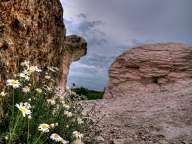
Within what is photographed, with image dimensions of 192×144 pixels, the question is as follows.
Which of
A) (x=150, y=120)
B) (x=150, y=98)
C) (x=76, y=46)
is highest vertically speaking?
(x=76, y=46)

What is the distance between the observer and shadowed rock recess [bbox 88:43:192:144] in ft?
26.0

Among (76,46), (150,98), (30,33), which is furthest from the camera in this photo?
(76,46)

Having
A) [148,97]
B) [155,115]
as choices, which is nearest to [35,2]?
[155,115]

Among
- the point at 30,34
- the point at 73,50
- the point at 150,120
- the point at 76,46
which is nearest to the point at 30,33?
the point at 30,34

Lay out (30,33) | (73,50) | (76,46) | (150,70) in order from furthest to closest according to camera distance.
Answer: (76,46), (73,50), (150,70), (30,33)

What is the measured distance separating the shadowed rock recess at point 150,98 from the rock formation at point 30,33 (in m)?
1.62

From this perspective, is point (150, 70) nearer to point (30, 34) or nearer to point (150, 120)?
point (150, 120)

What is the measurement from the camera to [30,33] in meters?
5.96

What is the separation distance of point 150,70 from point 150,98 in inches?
128

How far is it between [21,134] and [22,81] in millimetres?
1082

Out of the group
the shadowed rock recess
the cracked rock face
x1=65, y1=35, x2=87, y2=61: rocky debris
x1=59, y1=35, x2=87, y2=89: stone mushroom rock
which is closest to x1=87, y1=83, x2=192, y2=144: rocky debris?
the shadowed rock recess

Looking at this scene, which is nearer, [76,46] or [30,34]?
[30,34]

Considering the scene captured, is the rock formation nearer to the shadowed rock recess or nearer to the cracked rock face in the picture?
the shadowed rock recess

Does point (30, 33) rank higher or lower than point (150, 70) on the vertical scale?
higher
